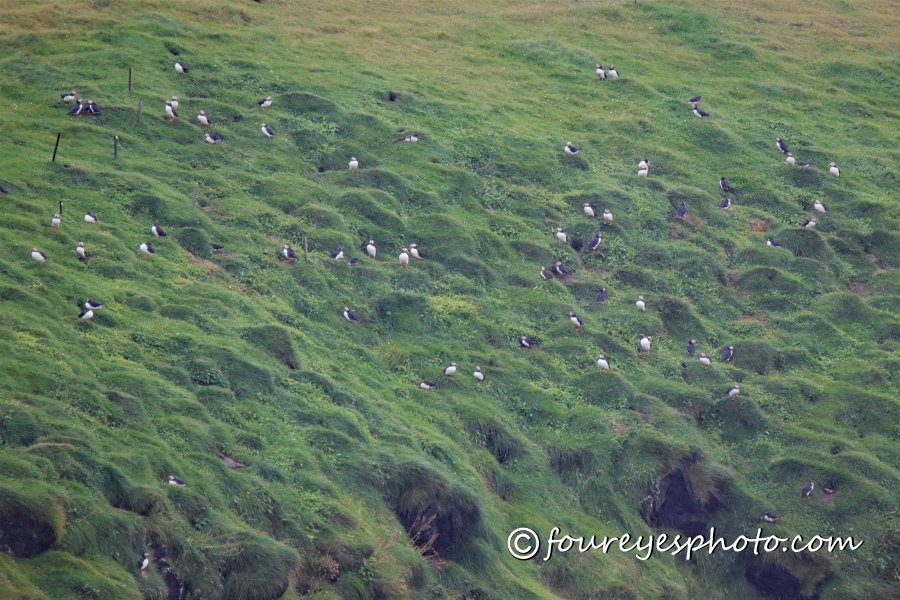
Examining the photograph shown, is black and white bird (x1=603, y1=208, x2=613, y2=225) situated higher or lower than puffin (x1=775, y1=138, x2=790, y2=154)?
lower

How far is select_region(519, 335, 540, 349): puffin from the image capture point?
3516 centimetres

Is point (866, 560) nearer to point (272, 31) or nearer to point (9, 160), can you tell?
point (9, 160)

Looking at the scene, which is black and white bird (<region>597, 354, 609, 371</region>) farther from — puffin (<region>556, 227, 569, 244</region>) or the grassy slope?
puffin (<region>556, 227, 569, 244</region>)

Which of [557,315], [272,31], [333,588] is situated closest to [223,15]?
[272,31]

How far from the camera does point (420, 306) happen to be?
35562mm

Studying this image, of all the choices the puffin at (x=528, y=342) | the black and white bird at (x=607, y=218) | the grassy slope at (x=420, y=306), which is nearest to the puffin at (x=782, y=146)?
the grassy slope at (x=420, y=306)

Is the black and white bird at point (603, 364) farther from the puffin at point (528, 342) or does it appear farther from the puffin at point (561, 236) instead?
the puffin at point (561, 236)

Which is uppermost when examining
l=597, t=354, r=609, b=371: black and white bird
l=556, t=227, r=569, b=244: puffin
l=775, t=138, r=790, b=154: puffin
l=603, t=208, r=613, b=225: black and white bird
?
l=775, t=138, r=790, b=154: puffin

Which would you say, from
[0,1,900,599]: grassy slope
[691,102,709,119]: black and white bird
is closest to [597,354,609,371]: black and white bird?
[0,1,900,599]: grassy slope

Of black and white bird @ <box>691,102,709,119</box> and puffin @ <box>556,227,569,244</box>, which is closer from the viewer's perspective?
puffin @ <box>556,227,569,244</box>

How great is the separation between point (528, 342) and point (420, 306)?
3186 mm

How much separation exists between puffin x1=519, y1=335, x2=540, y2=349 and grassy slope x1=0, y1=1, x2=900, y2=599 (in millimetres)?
334

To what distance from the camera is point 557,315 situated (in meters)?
36.8

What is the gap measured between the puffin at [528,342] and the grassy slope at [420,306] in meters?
0.33
